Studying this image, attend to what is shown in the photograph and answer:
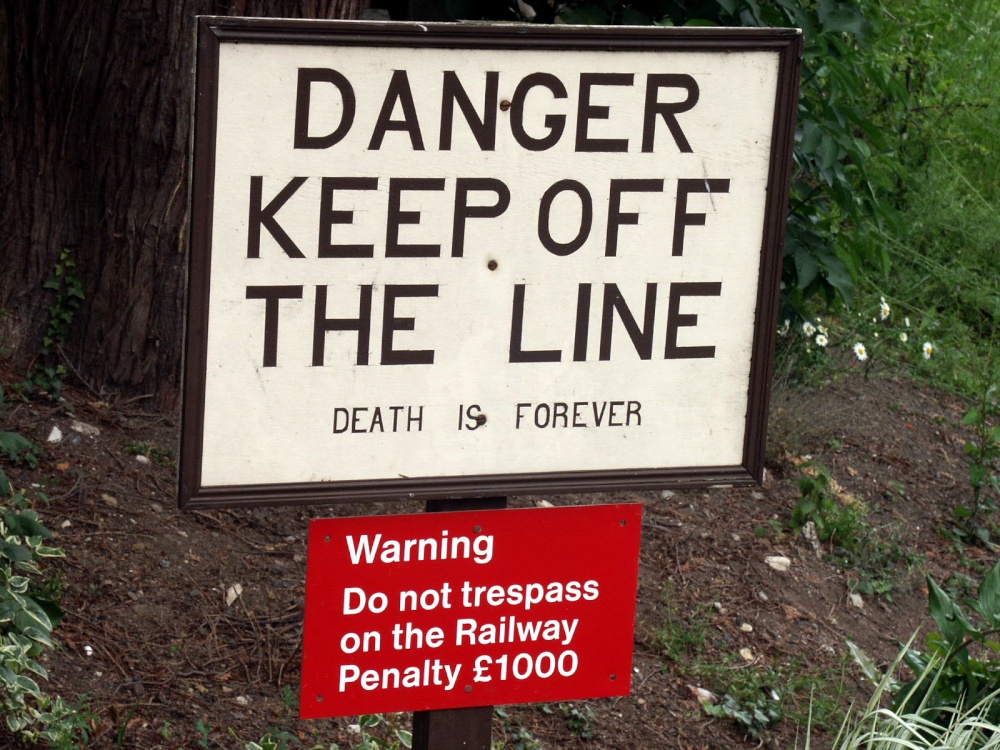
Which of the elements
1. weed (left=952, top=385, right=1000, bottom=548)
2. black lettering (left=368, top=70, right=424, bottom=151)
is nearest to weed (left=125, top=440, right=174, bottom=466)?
black lettering (left=368, top=70, right=424, bottom=151)

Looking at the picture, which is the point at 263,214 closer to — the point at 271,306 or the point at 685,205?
the point at 271,306

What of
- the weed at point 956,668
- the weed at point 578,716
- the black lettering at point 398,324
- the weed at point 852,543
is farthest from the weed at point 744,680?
the black lettering at point 398,324

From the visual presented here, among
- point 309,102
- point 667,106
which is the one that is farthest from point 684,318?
point 309,102

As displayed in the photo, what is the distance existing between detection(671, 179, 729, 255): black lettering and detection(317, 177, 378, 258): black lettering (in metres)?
0.49

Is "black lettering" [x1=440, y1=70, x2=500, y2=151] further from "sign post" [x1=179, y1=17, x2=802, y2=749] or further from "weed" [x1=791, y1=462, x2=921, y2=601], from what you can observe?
"weed" [x1=791, y1=462, x2=921, y2=601]

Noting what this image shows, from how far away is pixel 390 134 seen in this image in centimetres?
183

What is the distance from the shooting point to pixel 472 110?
186cm

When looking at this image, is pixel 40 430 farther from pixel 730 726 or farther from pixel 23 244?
pixel 730 726

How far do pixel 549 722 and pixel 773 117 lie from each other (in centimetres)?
201

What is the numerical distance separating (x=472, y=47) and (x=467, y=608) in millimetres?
900

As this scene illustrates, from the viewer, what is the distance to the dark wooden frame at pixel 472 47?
5.71ft

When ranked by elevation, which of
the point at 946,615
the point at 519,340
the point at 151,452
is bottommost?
the point at 151,452

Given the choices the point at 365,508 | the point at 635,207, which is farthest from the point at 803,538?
the point at 635,207

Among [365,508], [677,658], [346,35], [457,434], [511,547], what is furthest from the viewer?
[365,508]
